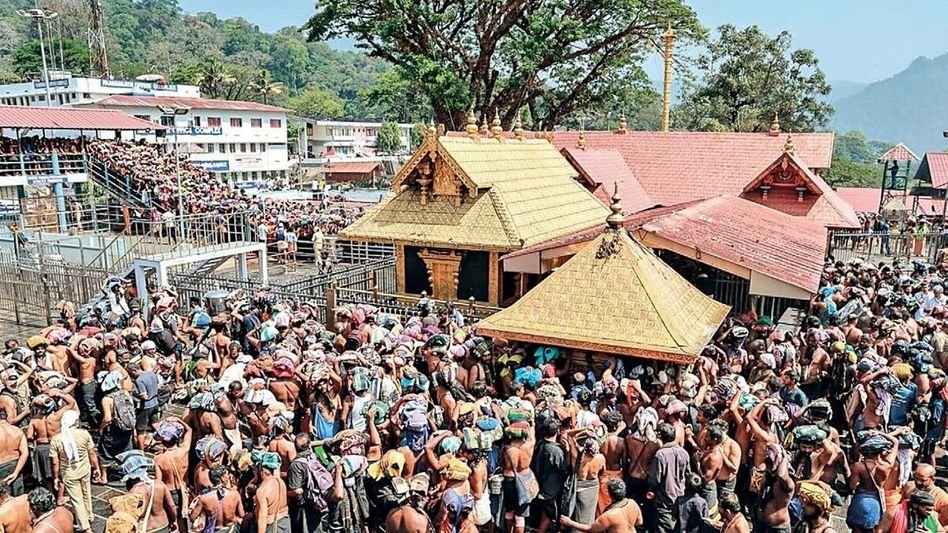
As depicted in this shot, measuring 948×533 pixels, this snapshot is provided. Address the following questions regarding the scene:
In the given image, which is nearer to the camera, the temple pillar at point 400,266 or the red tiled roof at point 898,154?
the temple pillar at point 400,266

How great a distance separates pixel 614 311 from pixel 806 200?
13941mm

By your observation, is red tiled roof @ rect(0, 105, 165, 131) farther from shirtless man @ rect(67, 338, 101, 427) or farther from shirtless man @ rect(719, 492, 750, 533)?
shirtless man @ rect(719, 492, 750, 533)

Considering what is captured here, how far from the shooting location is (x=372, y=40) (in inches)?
1213

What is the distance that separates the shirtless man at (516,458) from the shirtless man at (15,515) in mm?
4225

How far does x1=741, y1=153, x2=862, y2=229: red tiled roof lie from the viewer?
2038cm

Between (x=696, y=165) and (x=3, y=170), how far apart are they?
24.7 metres

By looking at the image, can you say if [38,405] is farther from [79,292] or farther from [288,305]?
[79,292]

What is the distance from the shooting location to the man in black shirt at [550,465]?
7.03m

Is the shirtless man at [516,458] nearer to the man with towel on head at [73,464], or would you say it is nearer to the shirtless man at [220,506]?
the shirtless man at [220,506]

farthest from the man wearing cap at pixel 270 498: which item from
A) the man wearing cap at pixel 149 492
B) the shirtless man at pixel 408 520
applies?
the shirtless man at pixel 408 520

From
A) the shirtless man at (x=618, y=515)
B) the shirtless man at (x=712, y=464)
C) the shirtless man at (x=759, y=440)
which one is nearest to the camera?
the shirtless man at (x=618, y=515)

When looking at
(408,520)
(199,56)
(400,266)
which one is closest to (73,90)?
(400,266)

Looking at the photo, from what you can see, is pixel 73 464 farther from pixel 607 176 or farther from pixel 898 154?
pixel 898 154

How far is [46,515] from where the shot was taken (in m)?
5.99
